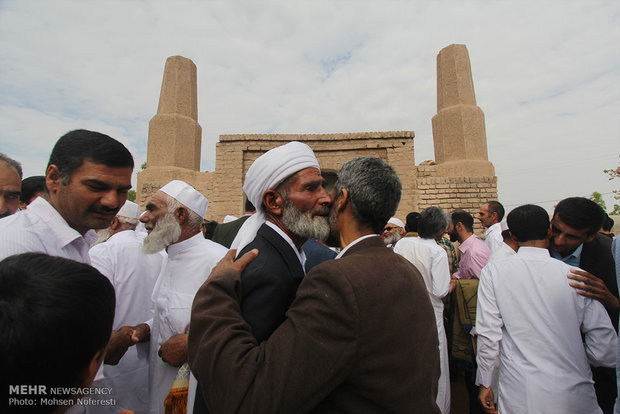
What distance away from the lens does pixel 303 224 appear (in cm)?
137

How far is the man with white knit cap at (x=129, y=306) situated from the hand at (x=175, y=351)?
22cm

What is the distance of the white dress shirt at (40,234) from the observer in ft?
4.14

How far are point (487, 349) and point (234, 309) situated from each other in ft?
6.74

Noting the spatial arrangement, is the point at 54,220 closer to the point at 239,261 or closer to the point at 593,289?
the point at 239,261

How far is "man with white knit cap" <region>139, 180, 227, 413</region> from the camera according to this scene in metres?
2.08

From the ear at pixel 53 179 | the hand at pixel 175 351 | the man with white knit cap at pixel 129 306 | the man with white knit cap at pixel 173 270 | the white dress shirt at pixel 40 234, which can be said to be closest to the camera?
the white dress shirt at pixel 40 234

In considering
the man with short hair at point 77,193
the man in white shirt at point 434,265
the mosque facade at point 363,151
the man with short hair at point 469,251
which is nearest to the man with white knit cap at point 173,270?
the man with short hair at point 77,193

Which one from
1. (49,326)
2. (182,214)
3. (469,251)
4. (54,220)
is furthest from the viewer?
(469,251)

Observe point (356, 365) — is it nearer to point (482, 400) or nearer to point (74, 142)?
point (74, 142)

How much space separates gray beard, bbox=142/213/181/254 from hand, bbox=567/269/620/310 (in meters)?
2.70

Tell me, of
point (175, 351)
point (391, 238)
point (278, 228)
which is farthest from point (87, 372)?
point (391, 238)

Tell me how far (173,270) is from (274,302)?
5.22 ft

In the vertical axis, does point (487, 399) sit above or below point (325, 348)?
below

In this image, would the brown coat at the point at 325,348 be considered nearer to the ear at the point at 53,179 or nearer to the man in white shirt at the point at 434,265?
the ear at the point at 53,179
